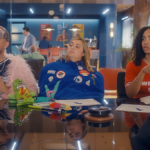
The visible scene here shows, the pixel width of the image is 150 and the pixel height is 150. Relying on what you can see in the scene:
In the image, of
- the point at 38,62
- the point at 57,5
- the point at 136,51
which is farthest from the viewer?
the point at 57,5

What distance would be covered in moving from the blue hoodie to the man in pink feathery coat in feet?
0.61

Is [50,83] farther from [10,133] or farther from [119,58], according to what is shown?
[119,58]

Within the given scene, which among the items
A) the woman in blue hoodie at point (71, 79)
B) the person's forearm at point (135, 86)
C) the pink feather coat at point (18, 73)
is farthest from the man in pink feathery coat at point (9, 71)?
the person's forearm at point (135, 86)

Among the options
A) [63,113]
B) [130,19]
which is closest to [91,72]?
[63,113]

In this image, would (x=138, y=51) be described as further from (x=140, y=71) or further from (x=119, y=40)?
(x=119, y=40)

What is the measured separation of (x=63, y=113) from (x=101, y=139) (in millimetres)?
351

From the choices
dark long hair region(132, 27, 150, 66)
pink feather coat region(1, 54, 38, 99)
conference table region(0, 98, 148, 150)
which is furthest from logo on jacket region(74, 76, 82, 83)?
conference table region(0, 98, 148, 150)

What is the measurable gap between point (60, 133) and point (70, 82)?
3.34 ft

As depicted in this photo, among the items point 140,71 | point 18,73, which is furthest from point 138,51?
point 18,73

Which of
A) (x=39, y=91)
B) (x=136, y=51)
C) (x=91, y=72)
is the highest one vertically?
(x=136, y=51)

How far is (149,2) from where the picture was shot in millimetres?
6574

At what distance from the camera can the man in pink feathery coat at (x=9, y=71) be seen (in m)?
1.47

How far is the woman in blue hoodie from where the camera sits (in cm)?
165

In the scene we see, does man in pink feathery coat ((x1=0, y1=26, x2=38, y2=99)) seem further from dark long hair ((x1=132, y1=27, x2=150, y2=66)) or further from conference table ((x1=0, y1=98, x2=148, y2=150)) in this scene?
dark long hair ((x1=132, y1=27, x2=150, y2=66))
